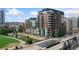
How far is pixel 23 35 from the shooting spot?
1.38 meters

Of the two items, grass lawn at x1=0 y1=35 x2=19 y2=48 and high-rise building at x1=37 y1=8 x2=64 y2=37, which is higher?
high-rise building at x1=37 y1=8 x2=64 y2=37

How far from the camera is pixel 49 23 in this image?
4.50 feet

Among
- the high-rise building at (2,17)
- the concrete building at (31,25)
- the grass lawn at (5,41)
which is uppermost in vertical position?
the high-rise building at (2,17)

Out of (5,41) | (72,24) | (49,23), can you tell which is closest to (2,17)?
(5,41)

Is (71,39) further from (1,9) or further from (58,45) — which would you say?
(1,9)

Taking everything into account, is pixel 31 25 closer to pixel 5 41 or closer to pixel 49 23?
pixel 49 23

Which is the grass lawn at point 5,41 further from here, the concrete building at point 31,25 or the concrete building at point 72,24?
the concrete building at point 72,24

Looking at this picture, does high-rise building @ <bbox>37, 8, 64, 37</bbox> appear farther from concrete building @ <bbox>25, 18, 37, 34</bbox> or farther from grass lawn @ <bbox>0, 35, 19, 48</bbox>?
grass lawn @ <bbox>0, 35, 19, 48</bbox>

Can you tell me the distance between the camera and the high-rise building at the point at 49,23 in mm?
1359

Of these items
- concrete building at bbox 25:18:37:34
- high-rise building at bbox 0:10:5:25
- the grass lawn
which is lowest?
the grass lawn

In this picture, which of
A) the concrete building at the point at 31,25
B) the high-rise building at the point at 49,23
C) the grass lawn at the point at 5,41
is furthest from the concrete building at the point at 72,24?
the grass lawn at the point at 5,41

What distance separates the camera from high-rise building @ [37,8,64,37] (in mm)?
1359

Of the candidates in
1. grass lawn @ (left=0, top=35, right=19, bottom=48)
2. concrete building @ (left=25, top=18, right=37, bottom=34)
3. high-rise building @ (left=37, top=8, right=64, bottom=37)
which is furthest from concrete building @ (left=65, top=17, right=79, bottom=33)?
grass lawn @ (left=0, top=35, right=19, bottom=48)
